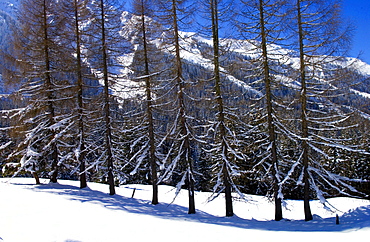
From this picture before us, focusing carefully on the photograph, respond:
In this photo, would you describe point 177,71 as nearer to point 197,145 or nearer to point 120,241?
point 197,145

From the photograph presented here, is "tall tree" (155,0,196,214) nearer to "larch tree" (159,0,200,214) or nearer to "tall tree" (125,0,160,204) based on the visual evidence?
"larch tree" (159,0,200,214)

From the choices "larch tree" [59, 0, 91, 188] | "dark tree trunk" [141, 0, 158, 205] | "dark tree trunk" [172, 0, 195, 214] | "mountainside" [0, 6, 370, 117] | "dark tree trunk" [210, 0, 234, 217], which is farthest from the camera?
"larch tree" [59, 0, 91, 188]

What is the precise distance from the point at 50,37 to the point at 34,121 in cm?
574

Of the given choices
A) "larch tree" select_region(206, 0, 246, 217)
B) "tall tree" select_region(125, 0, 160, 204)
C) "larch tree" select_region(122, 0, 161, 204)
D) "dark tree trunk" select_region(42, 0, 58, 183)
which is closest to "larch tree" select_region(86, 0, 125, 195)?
"larch tree" select_region(122, 0, 161, 204)

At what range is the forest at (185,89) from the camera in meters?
11.2

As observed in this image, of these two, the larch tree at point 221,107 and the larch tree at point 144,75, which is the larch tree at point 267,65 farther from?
the larch tree at point 144,75

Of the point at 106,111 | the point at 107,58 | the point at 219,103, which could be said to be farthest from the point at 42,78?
the point at 219,103

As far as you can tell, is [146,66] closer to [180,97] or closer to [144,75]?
[144,75]

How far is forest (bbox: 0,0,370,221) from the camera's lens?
11219 mm

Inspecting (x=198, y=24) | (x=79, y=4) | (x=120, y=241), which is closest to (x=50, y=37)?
(x=79, y=4)

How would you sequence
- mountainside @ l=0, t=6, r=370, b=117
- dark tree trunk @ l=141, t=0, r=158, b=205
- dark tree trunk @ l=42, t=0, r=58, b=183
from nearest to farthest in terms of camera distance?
1. mountainside @ l=0, t=6, r=370, b=117
2. dark tree trunk @ l=141, t=0, r=158, b=205
3. dark tree trunk @ l=42, t=0, r=58, b=183

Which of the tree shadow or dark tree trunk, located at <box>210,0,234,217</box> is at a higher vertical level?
dark tree trunk, located at <box>210,0,234,217</box>

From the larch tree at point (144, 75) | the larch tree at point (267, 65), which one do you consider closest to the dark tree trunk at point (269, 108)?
the larch tree at point (267, 65)

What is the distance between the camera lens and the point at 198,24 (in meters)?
13.0
